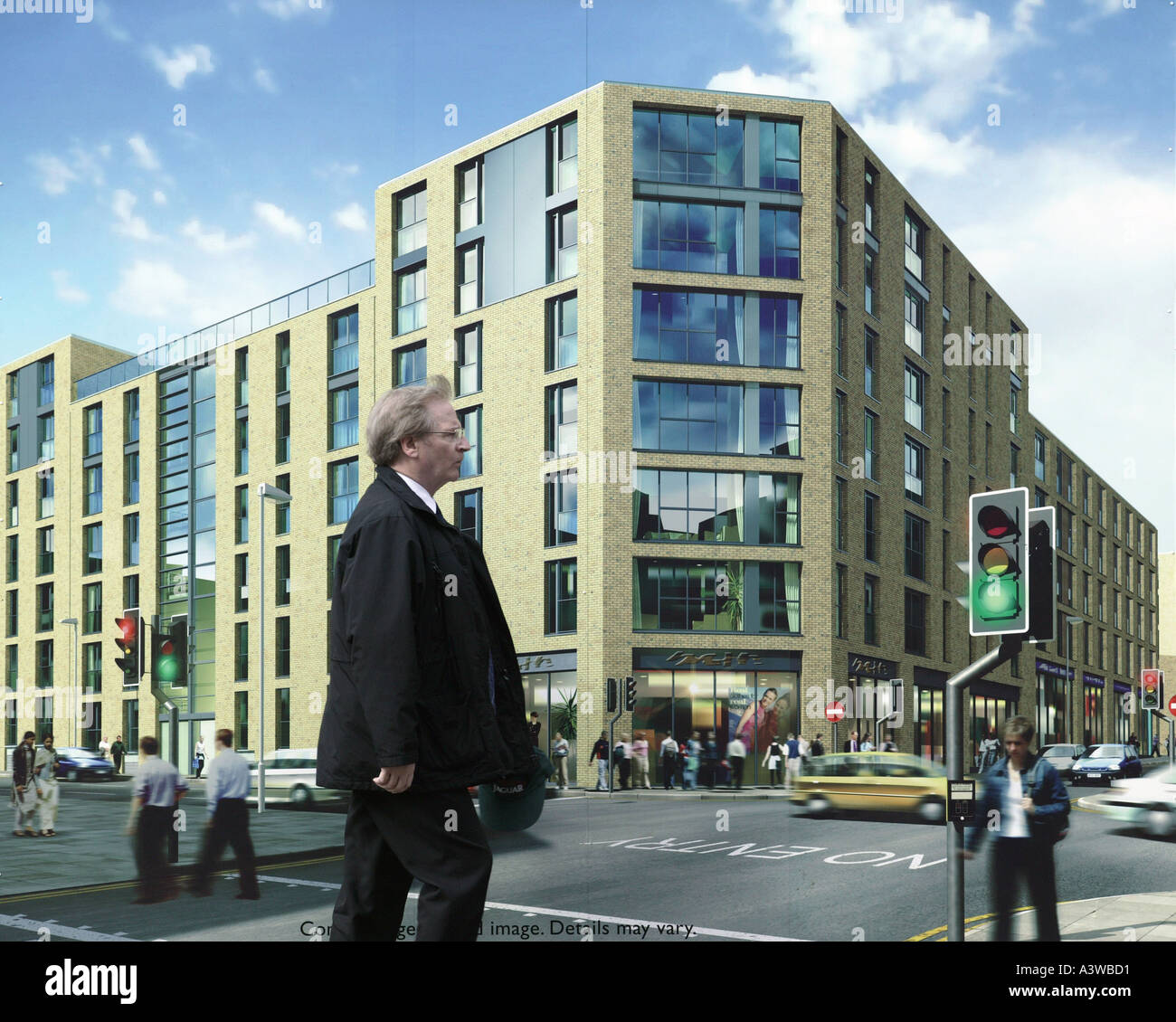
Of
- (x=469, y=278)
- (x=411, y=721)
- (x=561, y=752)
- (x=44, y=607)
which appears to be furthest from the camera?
(x=561, y=752)

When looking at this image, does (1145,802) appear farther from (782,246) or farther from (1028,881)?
(782,246)

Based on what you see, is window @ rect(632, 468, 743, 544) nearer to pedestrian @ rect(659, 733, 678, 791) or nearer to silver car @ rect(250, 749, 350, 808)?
pedestrian @ rect(659, 733, 678, 791)

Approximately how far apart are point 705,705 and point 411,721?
15165 millimetres

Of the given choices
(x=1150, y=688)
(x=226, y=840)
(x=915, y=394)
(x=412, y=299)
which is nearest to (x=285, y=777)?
(x=226, y=840)

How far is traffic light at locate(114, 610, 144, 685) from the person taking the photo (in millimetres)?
5727

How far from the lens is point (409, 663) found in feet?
9.56

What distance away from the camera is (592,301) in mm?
8664

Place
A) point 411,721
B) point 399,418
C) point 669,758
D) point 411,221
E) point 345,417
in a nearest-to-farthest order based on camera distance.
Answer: point 411,721, point 399,418, point 345,417, point 411,221, point 669,758

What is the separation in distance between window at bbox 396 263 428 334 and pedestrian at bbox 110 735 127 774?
2.64 meters

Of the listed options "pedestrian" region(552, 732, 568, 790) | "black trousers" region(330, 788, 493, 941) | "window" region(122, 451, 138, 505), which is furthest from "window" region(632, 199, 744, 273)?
"black trousers" region(330, 788, 493, 941)
